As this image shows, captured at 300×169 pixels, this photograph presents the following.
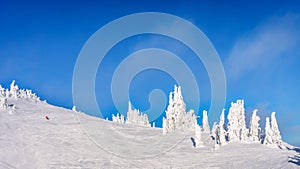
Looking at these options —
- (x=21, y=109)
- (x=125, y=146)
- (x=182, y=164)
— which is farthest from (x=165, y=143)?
(x=21, y=109)

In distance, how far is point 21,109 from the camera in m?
84.4

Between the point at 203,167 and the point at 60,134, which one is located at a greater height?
the point at 60,134

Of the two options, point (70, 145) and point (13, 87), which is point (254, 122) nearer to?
point (70, 145)

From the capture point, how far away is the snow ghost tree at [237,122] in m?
77.1

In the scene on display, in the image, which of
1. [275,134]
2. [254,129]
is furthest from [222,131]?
[254,129]

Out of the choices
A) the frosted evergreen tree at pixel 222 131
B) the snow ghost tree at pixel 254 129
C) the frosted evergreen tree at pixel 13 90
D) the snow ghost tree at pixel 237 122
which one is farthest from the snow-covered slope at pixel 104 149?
the frosted evergreen tree at pixel 13 90

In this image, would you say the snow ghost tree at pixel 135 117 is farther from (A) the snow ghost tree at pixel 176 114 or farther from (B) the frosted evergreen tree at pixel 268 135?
(B) the frosted evergreen tree at pixel 268 135

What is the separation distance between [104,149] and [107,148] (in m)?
1.42

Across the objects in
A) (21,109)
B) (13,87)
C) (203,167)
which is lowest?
(203,167)

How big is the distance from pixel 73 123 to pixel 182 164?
29.9m

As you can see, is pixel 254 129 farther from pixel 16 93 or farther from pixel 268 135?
A: pixel 16 93

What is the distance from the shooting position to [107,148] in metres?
63.7

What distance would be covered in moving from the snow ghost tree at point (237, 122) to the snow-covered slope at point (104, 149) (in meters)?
6.06

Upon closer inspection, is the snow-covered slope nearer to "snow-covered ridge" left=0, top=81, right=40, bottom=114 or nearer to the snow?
the snow
